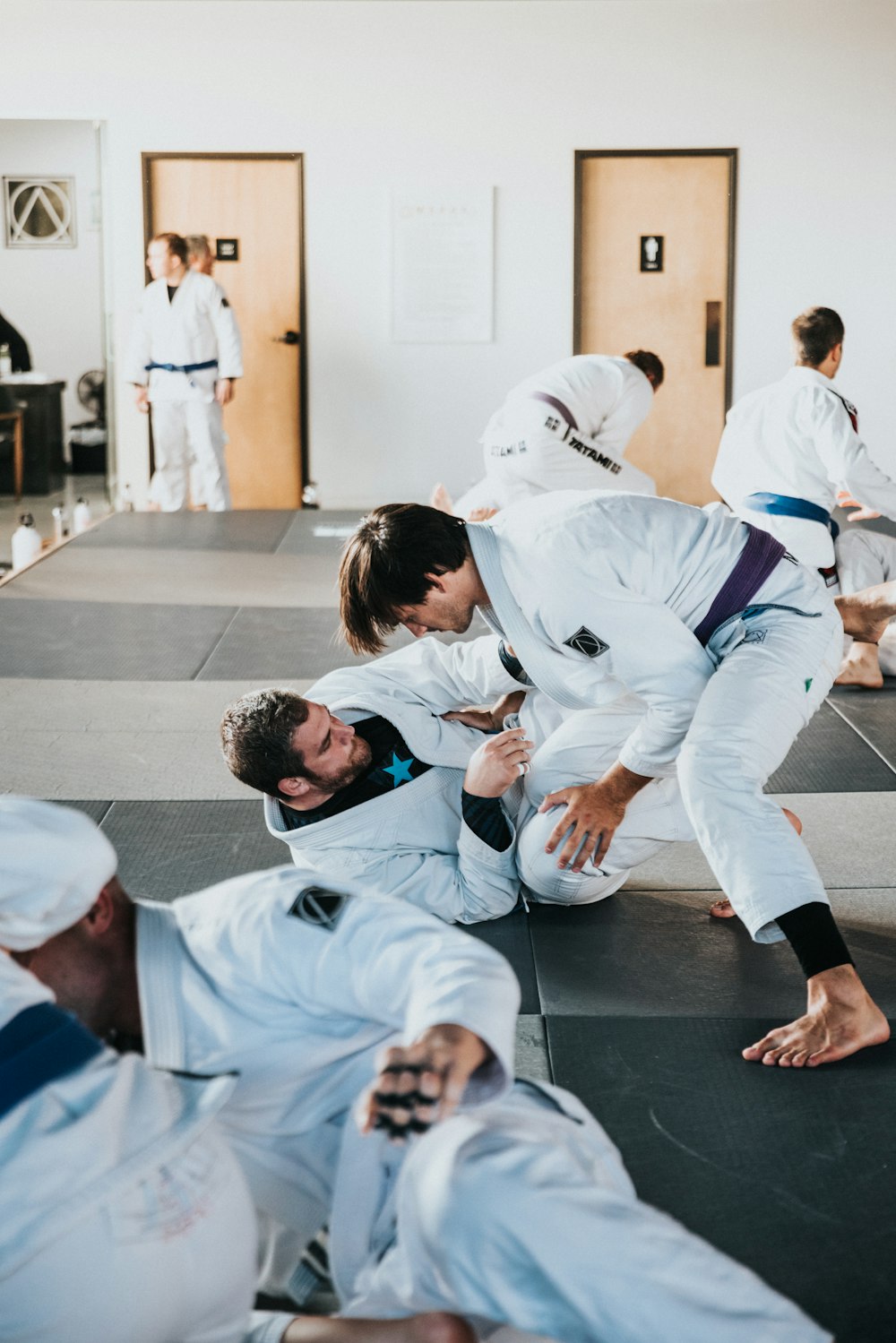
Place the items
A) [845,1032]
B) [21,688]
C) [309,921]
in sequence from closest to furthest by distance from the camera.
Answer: [309,921], [845,1032], [21,688]

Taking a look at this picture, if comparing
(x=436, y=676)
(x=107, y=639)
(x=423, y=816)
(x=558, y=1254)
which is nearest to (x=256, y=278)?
(x=107, y=639)

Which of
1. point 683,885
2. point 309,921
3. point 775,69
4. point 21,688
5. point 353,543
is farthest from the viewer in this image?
point 775,69

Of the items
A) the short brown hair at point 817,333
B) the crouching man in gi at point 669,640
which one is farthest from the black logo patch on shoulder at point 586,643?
the short brown hair at point 817,333

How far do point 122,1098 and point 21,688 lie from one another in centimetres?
342

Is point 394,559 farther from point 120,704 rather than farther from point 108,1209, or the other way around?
point 120,704

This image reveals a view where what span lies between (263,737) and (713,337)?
7755 mm

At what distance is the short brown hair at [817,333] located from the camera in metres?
4.96

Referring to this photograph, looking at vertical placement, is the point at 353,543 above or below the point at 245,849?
above

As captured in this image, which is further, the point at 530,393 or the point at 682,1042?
the point at 530,393

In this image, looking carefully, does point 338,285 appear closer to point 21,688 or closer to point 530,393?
point 530,393

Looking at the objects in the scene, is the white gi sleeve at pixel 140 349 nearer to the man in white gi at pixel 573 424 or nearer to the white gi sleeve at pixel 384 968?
the man in white gi at pixel 573 424

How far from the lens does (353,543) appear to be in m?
2.49

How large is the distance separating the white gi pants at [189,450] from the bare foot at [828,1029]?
7.12 meters

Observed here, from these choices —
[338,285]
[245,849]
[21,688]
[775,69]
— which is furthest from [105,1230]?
[775,69]
